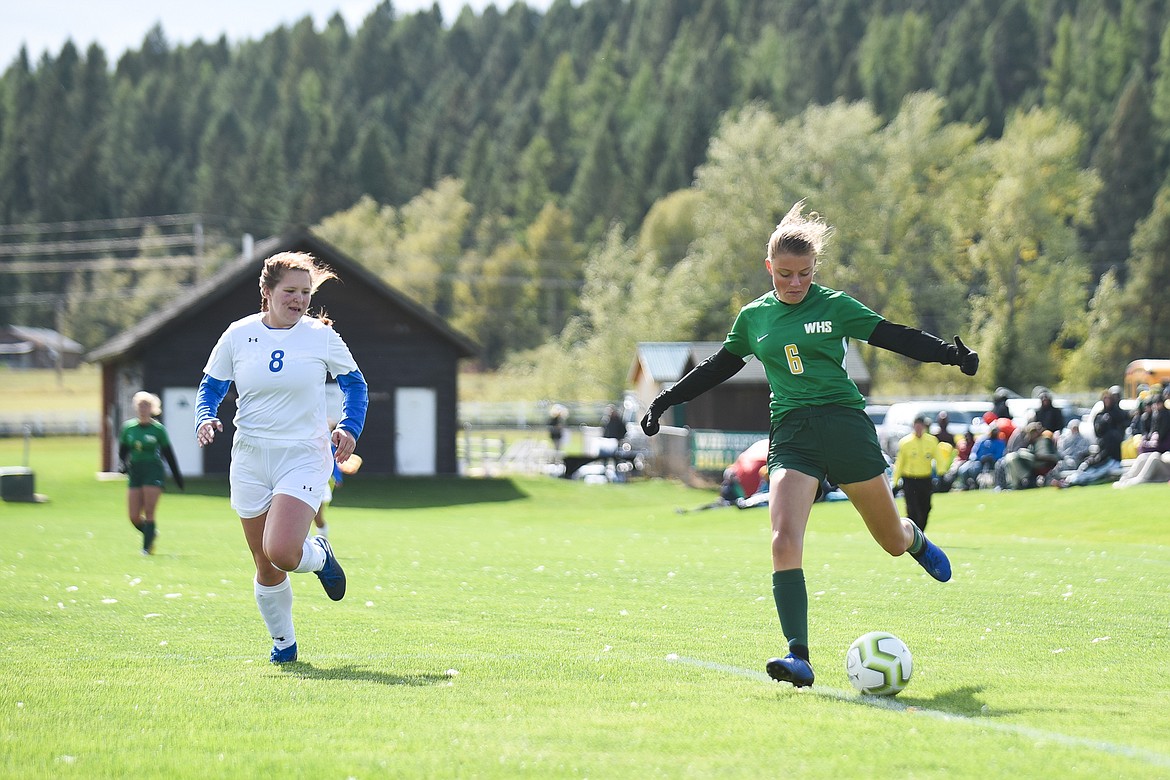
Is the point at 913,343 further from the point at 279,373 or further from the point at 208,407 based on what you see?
the point at 208,407

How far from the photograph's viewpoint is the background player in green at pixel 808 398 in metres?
6.70

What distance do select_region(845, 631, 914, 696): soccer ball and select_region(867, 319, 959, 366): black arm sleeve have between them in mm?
1412

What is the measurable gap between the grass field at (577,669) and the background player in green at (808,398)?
0.81 meters

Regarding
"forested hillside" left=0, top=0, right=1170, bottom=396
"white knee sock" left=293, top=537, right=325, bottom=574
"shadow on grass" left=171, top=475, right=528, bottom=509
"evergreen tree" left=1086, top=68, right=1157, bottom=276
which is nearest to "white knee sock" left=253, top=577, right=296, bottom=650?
"white knee sock" left=293, top=537, right=325, bottom=574

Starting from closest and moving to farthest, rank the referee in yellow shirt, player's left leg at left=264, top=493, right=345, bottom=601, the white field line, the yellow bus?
1. the white field line
2. player's left leg at left=264, top=493, right=345, bottom=601
3. the referee in yellow shirt
4. the yellow bus

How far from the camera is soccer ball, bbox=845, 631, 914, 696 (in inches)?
248

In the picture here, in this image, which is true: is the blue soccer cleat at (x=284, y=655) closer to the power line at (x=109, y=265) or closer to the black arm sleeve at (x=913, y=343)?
the black arm sleeve at (x=913, y=343)

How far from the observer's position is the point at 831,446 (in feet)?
22.3

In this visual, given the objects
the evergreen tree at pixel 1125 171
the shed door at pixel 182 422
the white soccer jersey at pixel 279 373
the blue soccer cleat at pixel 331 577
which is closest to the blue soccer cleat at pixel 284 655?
the blue soccer cleat at pixel 331 577

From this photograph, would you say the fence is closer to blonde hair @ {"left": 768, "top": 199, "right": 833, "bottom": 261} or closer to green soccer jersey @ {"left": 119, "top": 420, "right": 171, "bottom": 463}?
green soccer jersey @ {"left": 119, "top": 420, "right": 171, "bottom": 463}

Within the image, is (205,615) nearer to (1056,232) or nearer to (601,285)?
(1056,232)

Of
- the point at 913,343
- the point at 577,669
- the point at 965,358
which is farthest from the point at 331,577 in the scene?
the point at 965,358

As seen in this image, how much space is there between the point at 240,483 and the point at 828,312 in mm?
3432

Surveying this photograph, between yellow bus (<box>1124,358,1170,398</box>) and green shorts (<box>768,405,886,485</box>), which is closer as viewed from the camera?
green shorts (<box>768,405,886,485</box>)
